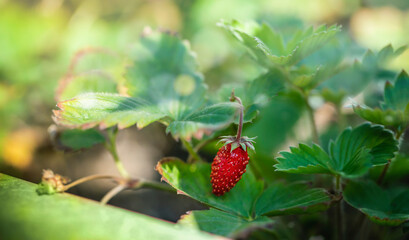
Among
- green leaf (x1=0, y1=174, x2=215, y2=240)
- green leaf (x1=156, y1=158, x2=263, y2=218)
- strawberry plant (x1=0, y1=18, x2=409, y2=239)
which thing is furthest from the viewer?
green leaf (x1=156, y1=158, x2=263, y2=218)

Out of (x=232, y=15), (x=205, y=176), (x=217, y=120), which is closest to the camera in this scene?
(x=217, y=120)

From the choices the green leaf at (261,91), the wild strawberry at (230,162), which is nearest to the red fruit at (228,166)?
the wild strawberry at (230,162)

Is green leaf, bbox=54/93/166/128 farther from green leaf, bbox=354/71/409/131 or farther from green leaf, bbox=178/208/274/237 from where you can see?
green leaf, bbox=354/71/409/131

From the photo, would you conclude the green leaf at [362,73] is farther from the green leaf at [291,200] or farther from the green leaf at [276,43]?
the green leaf at [291,200]

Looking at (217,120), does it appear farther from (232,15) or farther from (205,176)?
(232,15)

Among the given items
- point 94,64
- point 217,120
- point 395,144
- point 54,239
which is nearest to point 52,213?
point 54,239

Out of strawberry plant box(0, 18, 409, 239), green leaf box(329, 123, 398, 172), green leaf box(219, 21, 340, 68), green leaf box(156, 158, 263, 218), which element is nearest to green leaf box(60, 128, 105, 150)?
strawberry plant box(0, 18, 409, 239)

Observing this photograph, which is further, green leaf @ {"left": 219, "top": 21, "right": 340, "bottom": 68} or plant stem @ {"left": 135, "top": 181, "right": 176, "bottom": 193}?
plant stem @ {"left": 135, "top": 181, "right": 176, "bottom": 193}
